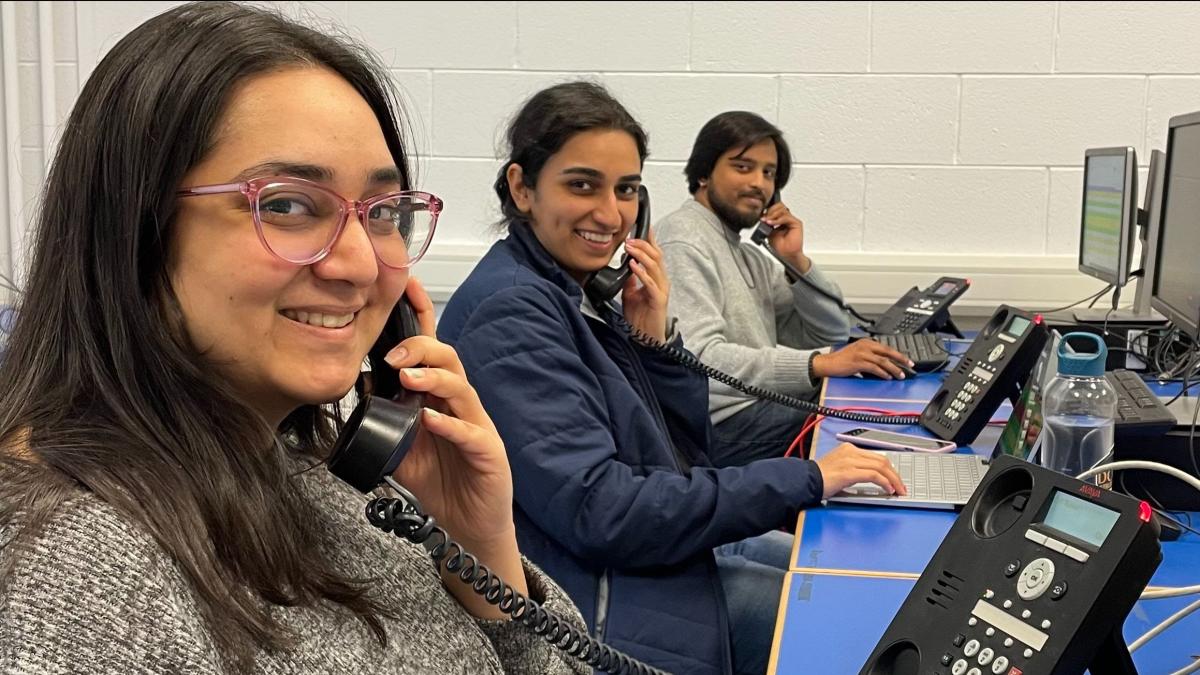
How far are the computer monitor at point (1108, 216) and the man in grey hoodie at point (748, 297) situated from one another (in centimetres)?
58

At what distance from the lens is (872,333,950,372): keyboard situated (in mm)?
2664

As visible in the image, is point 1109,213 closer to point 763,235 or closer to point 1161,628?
point 763,235

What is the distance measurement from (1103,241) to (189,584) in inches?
103

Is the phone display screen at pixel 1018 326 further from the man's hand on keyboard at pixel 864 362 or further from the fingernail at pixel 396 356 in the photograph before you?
the fingernail at pixel 396 356

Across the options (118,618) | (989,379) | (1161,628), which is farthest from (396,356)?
(989,379)

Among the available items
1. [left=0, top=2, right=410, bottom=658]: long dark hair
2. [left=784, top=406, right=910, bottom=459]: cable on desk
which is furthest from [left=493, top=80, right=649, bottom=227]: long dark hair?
[left=0, top=2, right=410, bottom=658]: long dark hair

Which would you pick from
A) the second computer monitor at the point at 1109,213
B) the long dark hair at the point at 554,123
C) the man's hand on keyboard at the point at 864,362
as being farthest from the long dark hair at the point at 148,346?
the second computer monitor at the point at 1109,213

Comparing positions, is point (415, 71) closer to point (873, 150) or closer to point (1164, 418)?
point (873, 150)

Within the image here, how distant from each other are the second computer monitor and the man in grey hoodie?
1.96 ft

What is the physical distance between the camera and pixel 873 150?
3529 mm

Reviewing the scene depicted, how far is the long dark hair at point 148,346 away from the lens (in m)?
0.81

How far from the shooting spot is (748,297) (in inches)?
125

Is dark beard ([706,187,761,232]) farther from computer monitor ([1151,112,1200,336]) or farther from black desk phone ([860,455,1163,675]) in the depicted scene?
black desk phone ([860,455,1163,675])

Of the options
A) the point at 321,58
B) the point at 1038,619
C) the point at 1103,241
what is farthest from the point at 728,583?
the point at 1103,241
